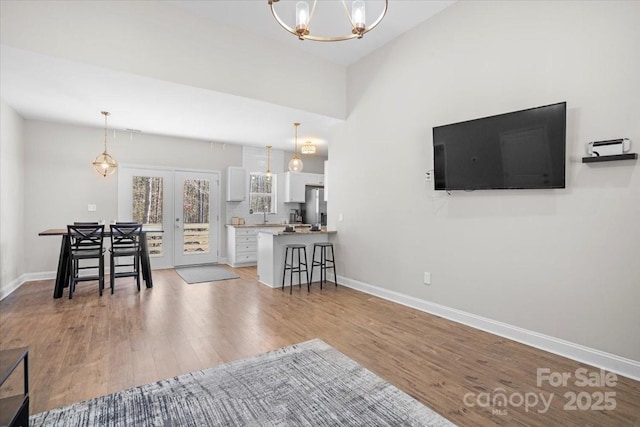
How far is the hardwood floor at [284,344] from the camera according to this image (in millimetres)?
2113

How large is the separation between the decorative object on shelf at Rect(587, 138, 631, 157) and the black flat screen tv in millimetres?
Result: 199

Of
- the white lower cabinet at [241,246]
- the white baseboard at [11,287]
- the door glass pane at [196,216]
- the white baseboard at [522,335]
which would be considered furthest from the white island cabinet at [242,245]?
the white baseboard at [11,287]

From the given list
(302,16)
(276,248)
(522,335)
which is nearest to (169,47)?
(302,16)

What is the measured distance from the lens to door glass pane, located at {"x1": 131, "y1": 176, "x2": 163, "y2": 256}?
21.3 feet

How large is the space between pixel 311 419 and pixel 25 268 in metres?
6.15

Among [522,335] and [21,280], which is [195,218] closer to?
[21,280]

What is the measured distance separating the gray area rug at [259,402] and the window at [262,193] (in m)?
5.74

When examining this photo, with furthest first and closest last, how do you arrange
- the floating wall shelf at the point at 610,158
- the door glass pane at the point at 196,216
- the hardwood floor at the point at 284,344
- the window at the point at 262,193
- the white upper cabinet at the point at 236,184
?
the window at the point at 262,193 → the white upper cabinet at the point at 236,184 → the door glass pane at the point at 196,216 → the floating wall shelf at the point at 610,158 → the hardwood floor at the point at 284,344

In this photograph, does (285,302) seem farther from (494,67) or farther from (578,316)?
(494,67)

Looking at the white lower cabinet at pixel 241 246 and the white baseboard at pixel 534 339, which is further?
the white lower cabinet at pixel 241 246

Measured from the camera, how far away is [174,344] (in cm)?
294

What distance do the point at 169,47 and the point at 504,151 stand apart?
3929 mm

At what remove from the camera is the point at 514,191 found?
3.11 meters

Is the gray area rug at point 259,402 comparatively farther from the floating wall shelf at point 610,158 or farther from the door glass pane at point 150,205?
the door glass pane at point 150,205
